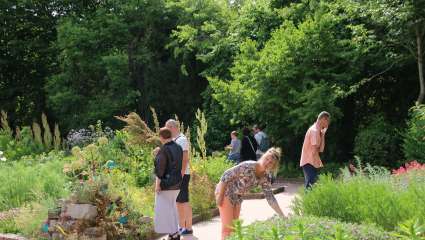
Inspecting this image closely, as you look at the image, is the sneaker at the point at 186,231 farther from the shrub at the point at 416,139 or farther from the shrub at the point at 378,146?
the shrub at the point at 378,146

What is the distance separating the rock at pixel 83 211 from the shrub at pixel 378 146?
398 inches

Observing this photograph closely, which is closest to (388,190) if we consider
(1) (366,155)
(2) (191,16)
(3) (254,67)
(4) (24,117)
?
Result: (1) (366,155)

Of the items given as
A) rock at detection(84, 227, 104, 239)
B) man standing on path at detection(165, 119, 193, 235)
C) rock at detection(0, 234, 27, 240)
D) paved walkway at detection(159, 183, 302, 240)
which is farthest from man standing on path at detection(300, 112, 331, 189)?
rock at detection(0, 234, 27, 240)

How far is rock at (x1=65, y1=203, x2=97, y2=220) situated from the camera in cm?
815

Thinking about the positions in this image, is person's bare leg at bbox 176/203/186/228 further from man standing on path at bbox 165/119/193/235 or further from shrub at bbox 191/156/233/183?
shrub at bbox 191/156/233/183

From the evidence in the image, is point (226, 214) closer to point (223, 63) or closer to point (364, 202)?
point (364, 202)

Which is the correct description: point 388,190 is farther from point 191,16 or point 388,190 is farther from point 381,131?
point 191,16

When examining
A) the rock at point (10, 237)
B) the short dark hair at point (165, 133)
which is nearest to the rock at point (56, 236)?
the rock at point (10, 237)

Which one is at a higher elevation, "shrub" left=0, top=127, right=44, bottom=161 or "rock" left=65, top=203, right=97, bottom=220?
"shrub" left=0, top=127, right=44, bottom=161

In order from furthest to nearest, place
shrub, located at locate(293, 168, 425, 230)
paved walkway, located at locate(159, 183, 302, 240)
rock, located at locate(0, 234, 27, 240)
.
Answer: paved walkway, located at locate(159, 183, 302, 240) → rock, located at locate(0, 234, 27, 240) → shrub, located at locate(293, 168, 425, 230)

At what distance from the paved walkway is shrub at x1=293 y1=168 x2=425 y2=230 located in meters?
1.05

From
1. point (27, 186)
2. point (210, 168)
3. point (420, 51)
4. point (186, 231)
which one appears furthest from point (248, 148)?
point (420, 51)

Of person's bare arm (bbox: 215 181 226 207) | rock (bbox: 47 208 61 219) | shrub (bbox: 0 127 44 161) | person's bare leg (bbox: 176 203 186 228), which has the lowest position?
person's bare leg (bbox: 176 203 186 228)

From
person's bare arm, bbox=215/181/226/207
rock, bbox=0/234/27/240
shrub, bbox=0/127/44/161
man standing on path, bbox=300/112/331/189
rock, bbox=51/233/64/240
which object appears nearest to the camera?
person's bare arm, bbox=215/181/226/207
